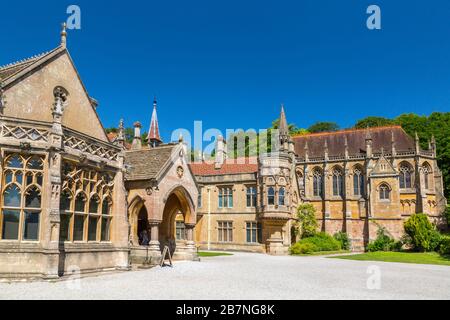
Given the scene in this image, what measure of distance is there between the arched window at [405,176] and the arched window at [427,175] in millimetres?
1679

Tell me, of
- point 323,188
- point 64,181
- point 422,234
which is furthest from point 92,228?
point 323,188

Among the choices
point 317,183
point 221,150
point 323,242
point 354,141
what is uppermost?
point 354,141

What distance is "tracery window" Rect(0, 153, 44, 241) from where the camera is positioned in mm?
12975

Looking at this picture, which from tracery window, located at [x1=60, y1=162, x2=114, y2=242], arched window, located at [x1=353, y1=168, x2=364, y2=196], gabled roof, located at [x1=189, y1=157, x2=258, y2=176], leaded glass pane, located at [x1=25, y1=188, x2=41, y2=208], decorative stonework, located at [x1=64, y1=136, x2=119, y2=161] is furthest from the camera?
arched window, located at [x1=353, y1=168, x2=364, y2=196]

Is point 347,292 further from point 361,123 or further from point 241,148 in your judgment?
point 361,123

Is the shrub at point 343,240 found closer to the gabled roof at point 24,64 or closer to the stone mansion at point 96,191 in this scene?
the stone mansion at point 96,191

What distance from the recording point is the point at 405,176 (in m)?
47.8

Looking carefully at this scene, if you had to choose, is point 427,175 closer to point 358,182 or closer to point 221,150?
point 358,182

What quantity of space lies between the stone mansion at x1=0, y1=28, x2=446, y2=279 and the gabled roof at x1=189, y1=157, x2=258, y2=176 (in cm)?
13

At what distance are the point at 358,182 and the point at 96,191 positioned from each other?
4031 centimetres

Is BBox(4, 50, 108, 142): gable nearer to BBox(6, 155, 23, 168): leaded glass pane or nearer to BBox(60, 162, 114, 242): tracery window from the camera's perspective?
BBox(6, 155, 23, 168): leaded glass pane

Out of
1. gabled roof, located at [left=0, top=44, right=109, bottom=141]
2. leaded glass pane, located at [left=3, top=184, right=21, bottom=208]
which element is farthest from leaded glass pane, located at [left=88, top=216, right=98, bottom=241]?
gabled roof, located at [left=0, top=44, right=109, bottom=141]

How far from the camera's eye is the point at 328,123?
80375 millimetres
